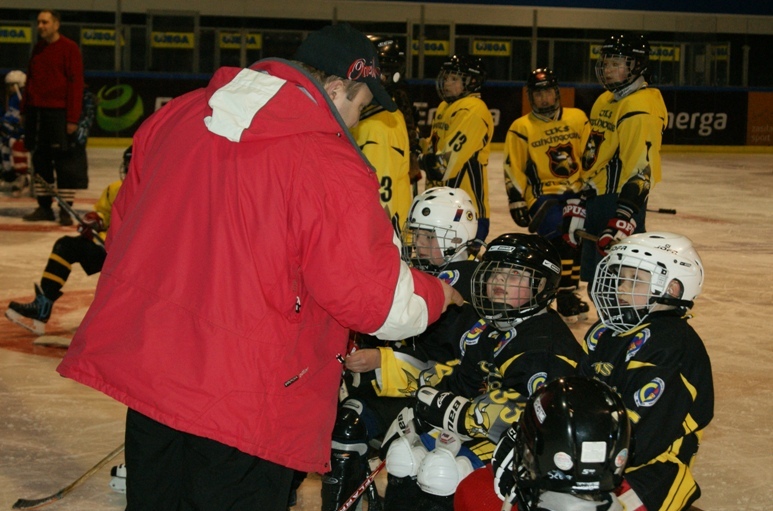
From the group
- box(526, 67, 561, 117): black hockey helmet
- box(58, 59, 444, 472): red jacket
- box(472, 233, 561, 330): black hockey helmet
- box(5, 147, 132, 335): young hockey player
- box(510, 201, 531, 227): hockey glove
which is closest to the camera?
box(58, 59, 444, 472): red jacket

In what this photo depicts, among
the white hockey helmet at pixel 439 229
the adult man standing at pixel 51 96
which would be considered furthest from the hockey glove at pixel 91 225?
the adult man standing at pixel 51 96

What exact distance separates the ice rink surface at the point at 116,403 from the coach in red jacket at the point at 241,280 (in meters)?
1.48

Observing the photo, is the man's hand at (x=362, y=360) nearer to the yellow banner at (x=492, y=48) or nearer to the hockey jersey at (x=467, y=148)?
the hockey jersey at (x=467, y=148)

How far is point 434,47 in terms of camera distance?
64.0 ft

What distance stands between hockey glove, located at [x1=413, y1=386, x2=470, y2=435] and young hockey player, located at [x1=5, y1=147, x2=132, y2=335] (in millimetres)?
3144

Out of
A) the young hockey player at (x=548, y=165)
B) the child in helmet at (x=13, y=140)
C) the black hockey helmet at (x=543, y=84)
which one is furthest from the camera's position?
the child in helmet at (x=13, y=140)

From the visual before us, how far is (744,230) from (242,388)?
8.93 m

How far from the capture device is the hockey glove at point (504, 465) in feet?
8.36

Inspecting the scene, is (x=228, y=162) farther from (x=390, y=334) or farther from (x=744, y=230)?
(x=744, y=230)

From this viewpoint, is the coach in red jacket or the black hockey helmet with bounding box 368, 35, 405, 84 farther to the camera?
the black hockey helmet with bounding box 368, 35, 405, 84

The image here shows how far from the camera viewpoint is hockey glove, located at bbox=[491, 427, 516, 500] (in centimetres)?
255

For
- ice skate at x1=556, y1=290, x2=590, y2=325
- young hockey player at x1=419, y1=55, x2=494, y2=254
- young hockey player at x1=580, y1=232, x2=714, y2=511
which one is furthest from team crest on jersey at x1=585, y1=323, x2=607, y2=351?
ice skate at x1=556, y1=290, x2=590, y2=325

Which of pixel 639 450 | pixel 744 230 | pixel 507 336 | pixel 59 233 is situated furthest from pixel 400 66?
pixel 744 230

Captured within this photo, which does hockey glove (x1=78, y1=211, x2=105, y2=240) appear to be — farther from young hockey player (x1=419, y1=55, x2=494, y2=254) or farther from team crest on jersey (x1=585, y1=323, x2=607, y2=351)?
team crest on jersey (x1=585, y1=323, x2=607, y2=351)
